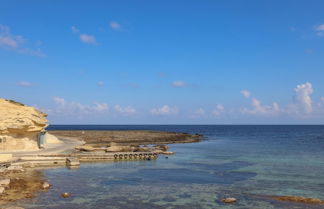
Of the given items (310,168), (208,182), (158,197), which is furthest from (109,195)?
(310,168)

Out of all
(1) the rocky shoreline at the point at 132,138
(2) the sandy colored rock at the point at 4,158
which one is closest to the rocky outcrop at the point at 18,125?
(2) the sandy colored rock at the point at 4,158

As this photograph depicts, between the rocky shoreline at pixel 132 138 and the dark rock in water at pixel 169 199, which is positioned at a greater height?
the rocky shoreline at pixel 132 138

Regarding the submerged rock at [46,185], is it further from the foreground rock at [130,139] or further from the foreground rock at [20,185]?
the foreground rock at [130,139]

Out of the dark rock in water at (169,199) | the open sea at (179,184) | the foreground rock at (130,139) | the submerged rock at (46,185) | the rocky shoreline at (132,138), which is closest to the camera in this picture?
the open sea at (179,184)

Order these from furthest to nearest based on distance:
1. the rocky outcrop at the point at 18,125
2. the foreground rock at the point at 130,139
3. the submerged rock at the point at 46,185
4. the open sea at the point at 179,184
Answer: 1. the foreground rock at the point at 130,139
2. the rocky outcrop at the point at 18,125
3. the submerged rock at the point at 46,185
4. the open sea at the point at 179,184

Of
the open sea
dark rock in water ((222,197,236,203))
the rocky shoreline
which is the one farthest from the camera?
the rocky shoreline

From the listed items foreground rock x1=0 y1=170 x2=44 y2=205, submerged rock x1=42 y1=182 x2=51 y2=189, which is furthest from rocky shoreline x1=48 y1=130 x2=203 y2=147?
submerged rock x1=42 y1=182 x2=51 y2=189

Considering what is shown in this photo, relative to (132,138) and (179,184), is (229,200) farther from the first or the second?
(132,138)

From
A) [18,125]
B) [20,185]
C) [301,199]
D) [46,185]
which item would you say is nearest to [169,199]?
[301,199]

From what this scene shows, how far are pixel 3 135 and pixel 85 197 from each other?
26.9 m

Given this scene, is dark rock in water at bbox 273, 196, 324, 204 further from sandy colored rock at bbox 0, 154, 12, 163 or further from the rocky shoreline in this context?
the rocky shoreline

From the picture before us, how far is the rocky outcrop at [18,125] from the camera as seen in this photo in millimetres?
48188

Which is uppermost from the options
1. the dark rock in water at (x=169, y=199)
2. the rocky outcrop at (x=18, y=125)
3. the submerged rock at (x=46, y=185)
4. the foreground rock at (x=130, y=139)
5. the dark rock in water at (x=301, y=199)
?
the rocky outcrop at (x=18, y=125)

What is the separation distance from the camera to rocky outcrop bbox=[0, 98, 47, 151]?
48.2m
